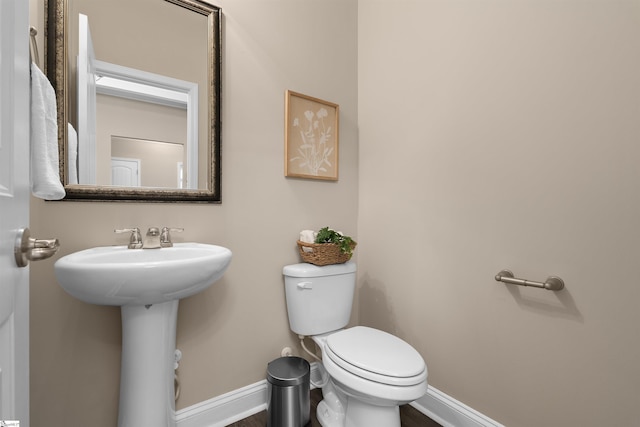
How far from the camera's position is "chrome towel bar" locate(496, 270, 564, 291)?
3.55 ft

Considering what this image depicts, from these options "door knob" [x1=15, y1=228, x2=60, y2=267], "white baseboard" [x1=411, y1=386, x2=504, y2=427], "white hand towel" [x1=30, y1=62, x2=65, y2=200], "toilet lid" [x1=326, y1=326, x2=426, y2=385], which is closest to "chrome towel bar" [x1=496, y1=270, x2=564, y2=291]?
"toilet lid" [x1=326, y1=326, x2=426, y2=385]

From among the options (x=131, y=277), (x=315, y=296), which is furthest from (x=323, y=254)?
(x=131, y=277)

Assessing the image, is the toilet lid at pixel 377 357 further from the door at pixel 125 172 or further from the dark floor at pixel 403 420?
the door at pixel 125 172

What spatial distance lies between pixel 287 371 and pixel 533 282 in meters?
1.11

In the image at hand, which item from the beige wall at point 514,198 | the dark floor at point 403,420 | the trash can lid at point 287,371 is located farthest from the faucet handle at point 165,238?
the beige wall at point 514,198

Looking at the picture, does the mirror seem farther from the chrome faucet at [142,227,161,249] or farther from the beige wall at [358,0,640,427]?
the beige wall at [358,0,640,427]

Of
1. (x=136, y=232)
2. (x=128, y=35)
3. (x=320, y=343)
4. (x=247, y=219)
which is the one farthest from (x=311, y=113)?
(x=320, y=343)

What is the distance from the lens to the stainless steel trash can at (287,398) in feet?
4.35

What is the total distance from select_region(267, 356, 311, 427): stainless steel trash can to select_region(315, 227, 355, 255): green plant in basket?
607 millimetres

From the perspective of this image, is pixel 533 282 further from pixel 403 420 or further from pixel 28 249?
pixel 28 249

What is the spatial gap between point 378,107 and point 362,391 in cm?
148

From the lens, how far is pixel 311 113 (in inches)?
68.1

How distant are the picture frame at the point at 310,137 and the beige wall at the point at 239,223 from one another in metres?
0.05

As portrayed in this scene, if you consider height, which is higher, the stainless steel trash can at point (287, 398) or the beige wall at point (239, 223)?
the beige wall at point (239, 223)
